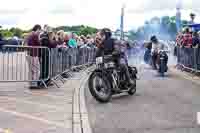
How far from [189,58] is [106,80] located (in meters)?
9.25

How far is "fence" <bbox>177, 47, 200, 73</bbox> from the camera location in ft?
60.1

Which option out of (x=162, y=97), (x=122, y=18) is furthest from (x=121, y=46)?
(x=122, y=18)

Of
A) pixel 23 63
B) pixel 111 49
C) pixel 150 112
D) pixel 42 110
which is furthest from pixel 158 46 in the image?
pixel 42 110

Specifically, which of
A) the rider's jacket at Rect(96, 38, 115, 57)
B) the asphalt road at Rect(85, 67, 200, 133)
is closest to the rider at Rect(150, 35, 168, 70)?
the asphalt road at Rect(85, 67, 200, 133)

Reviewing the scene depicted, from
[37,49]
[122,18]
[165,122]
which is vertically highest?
[122,18]

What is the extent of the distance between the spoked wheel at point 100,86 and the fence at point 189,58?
7741 mm

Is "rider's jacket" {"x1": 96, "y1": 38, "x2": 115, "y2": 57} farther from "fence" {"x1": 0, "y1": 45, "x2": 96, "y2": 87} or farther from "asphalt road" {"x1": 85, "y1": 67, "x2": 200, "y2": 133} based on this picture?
"fence" {"x1": 0, "y1": 45, "x2": 96, "y2": 87}

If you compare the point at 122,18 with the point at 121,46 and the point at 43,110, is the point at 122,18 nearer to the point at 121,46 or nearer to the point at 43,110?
the point at 121,46

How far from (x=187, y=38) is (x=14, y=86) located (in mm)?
10101

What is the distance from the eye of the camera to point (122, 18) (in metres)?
29.4

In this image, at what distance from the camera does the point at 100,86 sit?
440 inches

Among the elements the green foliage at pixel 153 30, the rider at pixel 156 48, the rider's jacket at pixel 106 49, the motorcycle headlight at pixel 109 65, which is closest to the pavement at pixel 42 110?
the motorcycle headlight at pixel 109 65

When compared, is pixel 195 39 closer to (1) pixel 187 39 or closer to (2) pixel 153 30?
(1) pixel 187 39

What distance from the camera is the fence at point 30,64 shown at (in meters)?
13.5
